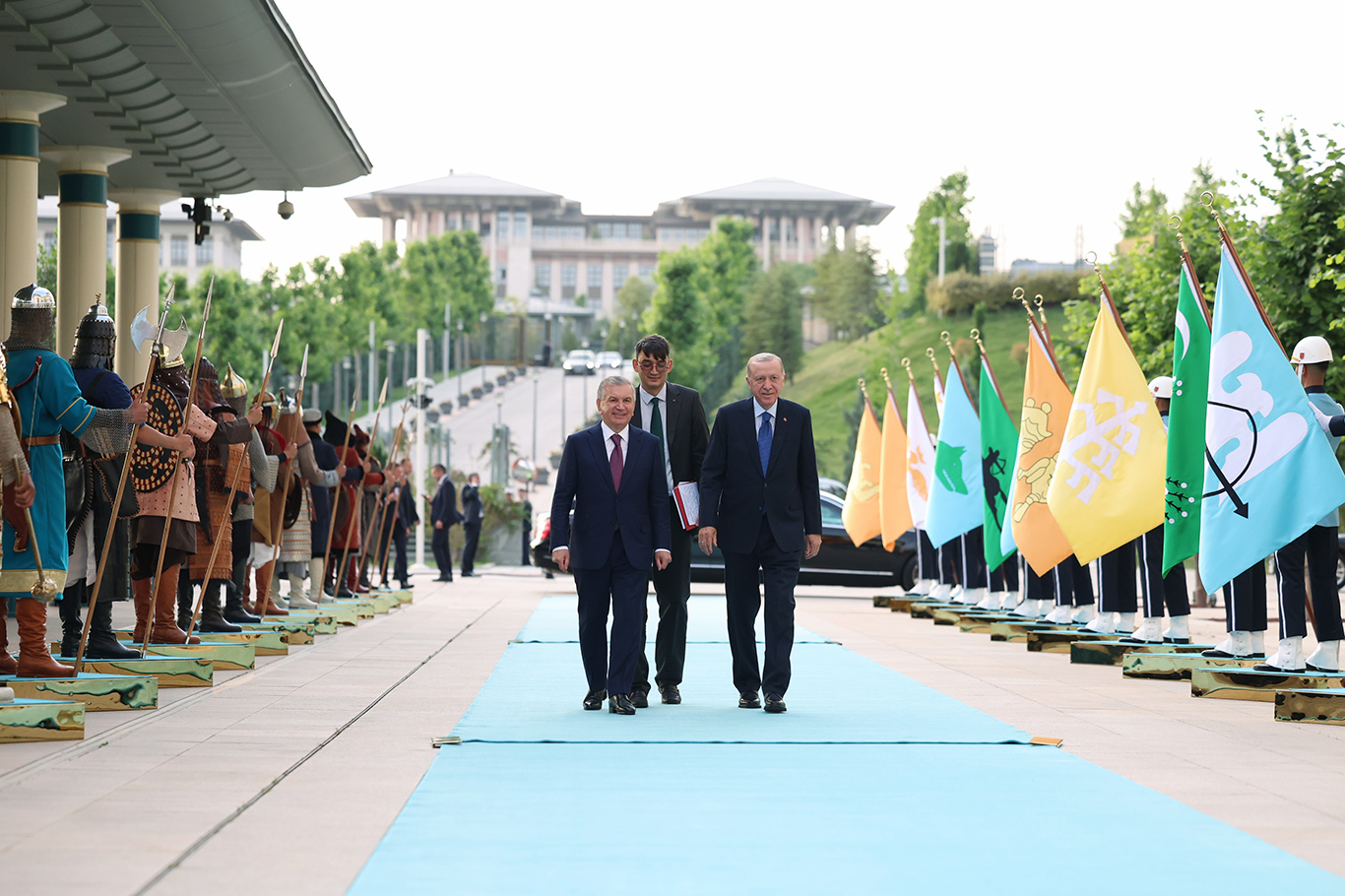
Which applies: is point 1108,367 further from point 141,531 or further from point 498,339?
point 498,339

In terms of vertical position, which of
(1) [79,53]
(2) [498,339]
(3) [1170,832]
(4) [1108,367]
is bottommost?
(3) [1170,832]

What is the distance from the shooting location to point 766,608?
9195 millimetres

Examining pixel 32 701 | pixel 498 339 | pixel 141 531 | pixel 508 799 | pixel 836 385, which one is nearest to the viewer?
pixel 508 799

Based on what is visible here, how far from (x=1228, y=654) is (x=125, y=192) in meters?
15.9

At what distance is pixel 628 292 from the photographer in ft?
439

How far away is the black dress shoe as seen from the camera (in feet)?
29.5

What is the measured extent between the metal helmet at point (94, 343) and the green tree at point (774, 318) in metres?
72.7

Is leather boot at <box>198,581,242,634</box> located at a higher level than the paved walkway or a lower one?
higher

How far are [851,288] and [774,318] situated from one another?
1252 centimetres

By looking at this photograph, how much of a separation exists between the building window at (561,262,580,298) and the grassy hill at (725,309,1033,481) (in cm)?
6774

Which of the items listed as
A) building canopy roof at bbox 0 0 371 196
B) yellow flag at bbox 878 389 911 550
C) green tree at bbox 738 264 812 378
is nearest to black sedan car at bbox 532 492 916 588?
yellow flag at bbox 878 389 911 550

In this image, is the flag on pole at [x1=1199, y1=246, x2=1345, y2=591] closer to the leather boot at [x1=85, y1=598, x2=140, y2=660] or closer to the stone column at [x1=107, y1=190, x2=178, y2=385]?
the leather boot at [x1=85, y1=598, x2=140, y2=660]

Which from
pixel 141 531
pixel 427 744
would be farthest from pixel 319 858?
pixel 141 531

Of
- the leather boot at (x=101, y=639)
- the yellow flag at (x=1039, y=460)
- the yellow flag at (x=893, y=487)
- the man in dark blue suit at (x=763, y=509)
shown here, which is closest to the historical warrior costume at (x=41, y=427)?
the leather boot at (x=101, y=639)
